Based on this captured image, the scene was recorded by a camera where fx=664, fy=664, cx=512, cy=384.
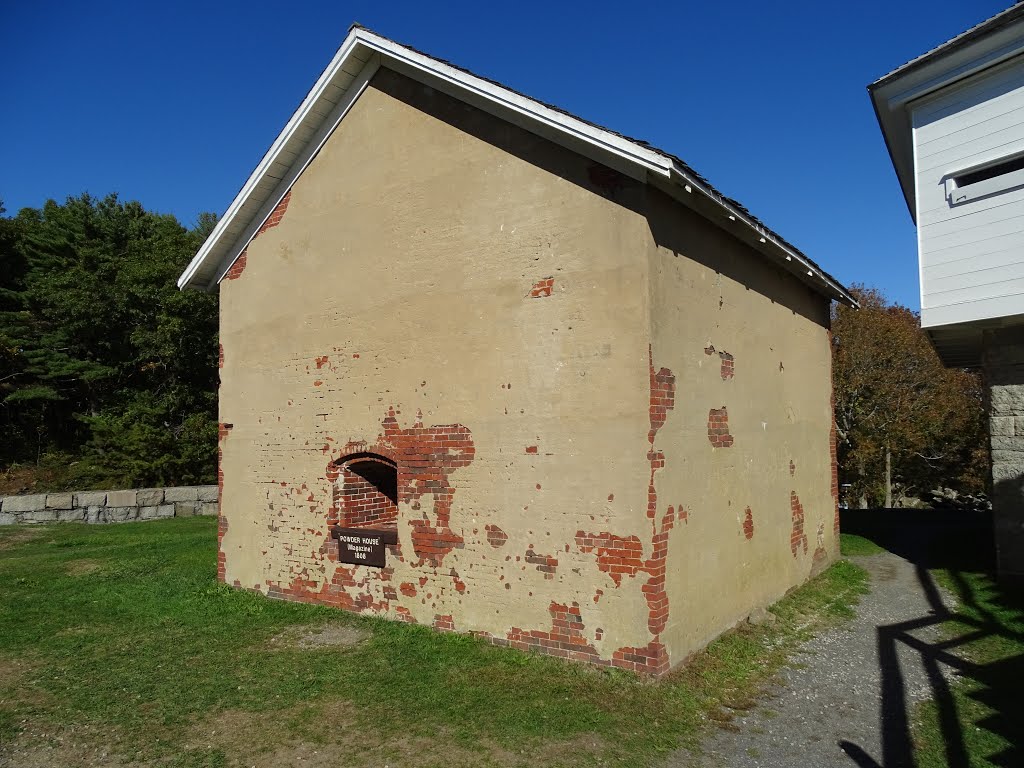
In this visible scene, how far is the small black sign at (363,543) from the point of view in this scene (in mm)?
7996

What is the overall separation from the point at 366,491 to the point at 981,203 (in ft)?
29.5

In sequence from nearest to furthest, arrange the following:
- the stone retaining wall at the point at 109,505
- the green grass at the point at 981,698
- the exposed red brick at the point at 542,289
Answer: the green grass at the point at 981,698 → the exposed red brick at the point at 542,289 → the stone retaining wall at the point at 109,505

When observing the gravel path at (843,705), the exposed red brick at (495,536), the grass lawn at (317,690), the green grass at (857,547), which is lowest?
the green grass at (857,547)

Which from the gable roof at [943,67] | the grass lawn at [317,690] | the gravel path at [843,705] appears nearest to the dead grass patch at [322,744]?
the grass lawn at [317,690]

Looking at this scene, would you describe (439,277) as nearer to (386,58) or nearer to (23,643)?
(386,58)

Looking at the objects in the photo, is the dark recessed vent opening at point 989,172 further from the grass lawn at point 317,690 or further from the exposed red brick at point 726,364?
the grass lawn at point 317,690

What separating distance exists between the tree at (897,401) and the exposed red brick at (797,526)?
700 inches

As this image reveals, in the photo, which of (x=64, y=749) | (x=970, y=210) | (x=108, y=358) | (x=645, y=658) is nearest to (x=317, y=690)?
(x=64, y=749)

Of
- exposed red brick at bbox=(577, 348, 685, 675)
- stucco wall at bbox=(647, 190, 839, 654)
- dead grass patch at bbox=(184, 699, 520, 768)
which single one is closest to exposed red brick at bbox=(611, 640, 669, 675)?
exposed red brick at bbox=(577, 348, 685, 675)

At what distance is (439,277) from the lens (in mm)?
7805

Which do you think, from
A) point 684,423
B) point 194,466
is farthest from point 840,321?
point 194,466

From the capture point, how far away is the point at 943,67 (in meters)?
8.91

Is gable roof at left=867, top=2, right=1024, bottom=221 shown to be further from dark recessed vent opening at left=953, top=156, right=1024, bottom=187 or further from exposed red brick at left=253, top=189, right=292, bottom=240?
exposed red brick at left=253, top=189, right=292, bottom=240

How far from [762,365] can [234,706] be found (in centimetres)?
734
